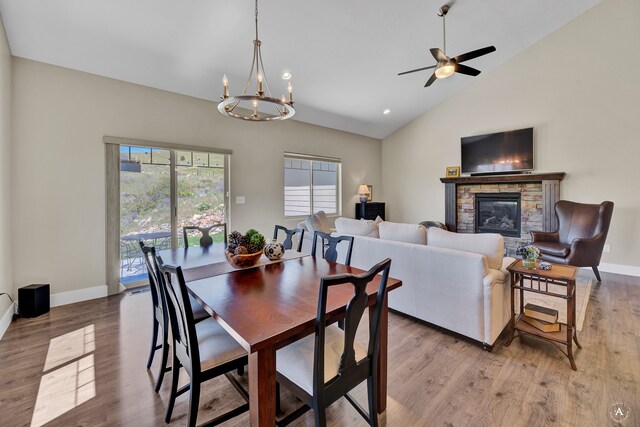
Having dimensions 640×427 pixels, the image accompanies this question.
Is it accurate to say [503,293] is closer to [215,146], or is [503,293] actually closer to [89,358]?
[89,358]

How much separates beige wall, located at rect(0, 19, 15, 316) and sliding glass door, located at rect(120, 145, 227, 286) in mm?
1015

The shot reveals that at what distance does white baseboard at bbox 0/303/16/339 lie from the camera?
2.63 meters

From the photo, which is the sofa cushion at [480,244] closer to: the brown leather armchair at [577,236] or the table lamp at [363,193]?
the brown leather armchair at [577,236]

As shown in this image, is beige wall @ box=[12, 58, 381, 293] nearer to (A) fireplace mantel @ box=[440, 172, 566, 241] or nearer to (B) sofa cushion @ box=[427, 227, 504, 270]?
(B) sofa cushion @ box=[427, 227, 504, 270]

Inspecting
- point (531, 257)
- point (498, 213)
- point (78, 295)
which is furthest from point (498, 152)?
point (78, 295)

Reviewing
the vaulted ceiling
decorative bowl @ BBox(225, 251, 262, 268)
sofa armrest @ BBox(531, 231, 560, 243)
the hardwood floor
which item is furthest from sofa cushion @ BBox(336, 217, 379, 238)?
sofa armrest @ BBox(531, 231, 560, 243)

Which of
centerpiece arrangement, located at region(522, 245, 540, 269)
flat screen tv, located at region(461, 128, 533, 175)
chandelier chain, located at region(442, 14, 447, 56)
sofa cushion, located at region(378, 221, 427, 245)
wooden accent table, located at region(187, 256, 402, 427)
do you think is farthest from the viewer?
flat screen tv, located at region(461, 128, 533, 175)

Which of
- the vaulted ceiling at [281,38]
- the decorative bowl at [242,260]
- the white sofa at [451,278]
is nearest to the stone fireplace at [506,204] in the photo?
the vaulted ceiling at [281,38]

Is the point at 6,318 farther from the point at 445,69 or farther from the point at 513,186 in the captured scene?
the point at 513,186

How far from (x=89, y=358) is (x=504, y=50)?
714 cm

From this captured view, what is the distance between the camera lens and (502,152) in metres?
5.50

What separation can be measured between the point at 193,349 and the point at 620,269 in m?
6.10

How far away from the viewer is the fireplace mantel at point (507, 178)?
4.83m

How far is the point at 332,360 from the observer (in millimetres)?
1382
